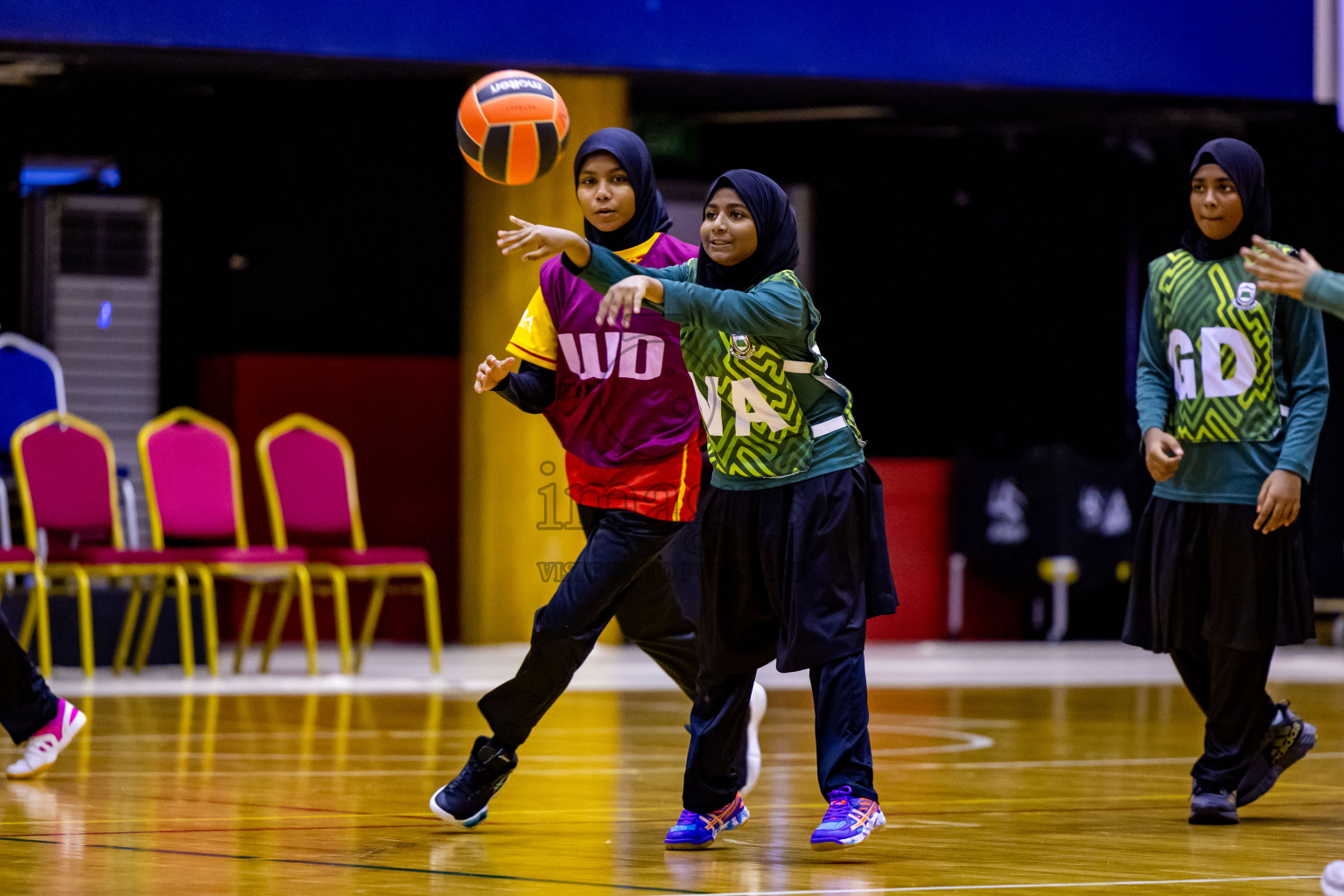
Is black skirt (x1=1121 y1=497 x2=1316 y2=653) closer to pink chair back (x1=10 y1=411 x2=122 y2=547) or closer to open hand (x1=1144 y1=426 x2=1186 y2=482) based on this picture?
open hand (x1=1144 y1=426 x2=1186 y2=482)

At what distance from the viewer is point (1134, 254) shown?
12.1 meters

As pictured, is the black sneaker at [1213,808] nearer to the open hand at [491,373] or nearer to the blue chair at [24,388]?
the open hand at [491,373]

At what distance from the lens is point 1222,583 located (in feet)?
15.1

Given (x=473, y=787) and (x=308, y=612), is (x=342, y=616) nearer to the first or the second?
(x=308, y=612)

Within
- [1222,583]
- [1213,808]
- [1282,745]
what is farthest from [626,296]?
[1282,745]

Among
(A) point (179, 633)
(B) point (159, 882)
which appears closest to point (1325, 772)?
(B) point (159, 882)

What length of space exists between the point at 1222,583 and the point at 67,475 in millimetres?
5865

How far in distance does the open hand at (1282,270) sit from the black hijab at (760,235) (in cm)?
95

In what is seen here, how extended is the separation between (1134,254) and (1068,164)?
28.9 inches

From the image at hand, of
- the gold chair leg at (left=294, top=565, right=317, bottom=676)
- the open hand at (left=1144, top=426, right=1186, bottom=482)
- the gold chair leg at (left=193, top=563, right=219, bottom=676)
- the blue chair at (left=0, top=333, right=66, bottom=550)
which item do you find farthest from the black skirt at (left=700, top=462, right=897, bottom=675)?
the blue chair at (left=0, top=333, right=66, bottom=550)

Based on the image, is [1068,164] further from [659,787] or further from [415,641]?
[659,787]

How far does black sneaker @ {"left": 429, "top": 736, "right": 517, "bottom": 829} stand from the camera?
4.27 m

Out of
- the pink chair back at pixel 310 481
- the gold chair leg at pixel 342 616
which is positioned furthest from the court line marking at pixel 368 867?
the pink chair back at pixel 310 481

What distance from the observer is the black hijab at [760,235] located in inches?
157
